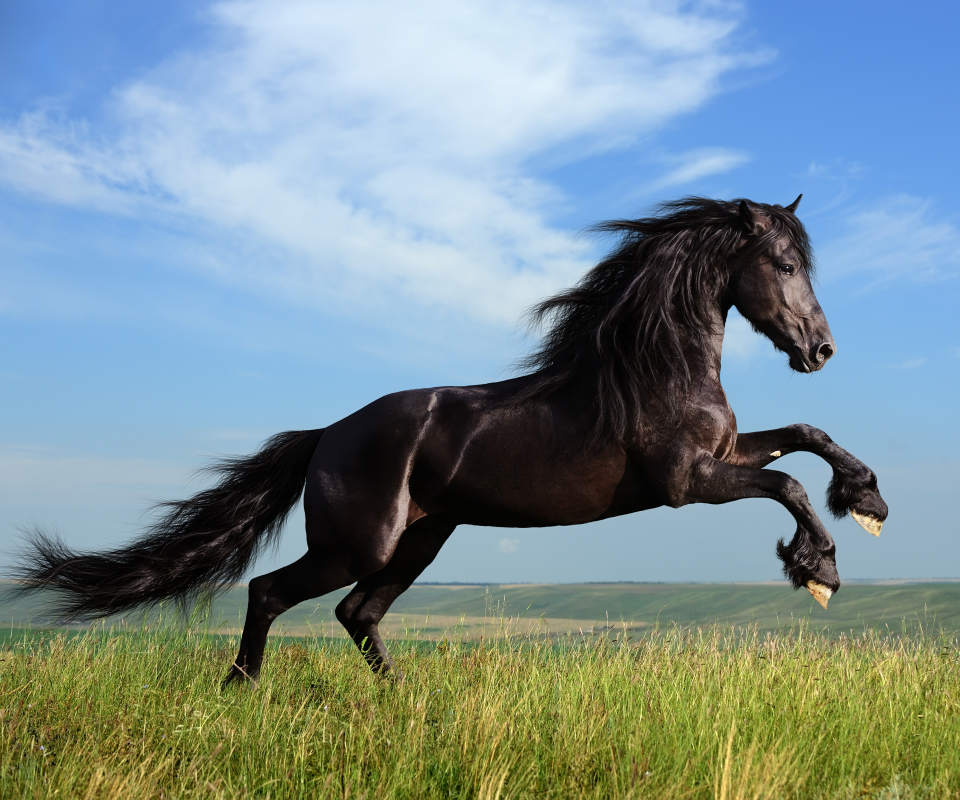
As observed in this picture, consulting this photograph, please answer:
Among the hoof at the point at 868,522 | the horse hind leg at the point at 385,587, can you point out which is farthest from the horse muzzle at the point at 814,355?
the horse hind leg at the point at 385,587

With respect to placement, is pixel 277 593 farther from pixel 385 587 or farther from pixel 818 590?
pixel 818 590

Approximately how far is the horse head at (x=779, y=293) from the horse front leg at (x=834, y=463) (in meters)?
0.43

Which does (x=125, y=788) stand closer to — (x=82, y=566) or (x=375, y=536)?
(x=375, y=536)

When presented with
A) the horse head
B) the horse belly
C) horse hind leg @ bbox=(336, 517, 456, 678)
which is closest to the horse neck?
the horse head

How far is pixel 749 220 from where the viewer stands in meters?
5.16

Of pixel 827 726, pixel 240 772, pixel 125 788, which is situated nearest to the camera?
pixel 125 788

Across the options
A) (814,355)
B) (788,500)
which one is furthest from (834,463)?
(814,355)

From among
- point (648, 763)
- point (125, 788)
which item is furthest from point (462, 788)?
point (125, 788)

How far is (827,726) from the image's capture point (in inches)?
164

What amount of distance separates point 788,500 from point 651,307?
55.2 inches

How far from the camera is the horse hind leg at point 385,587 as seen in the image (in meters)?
5.87

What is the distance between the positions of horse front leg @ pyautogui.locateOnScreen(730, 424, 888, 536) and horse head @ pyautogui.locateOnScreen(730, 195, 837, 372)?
431 millimetres

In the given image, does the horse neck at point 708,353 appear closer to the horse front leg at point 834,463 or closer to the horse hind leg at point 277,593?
the horse front leg at point 834,463

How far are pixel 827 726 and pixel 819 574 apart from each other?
Answer: 0.97m
